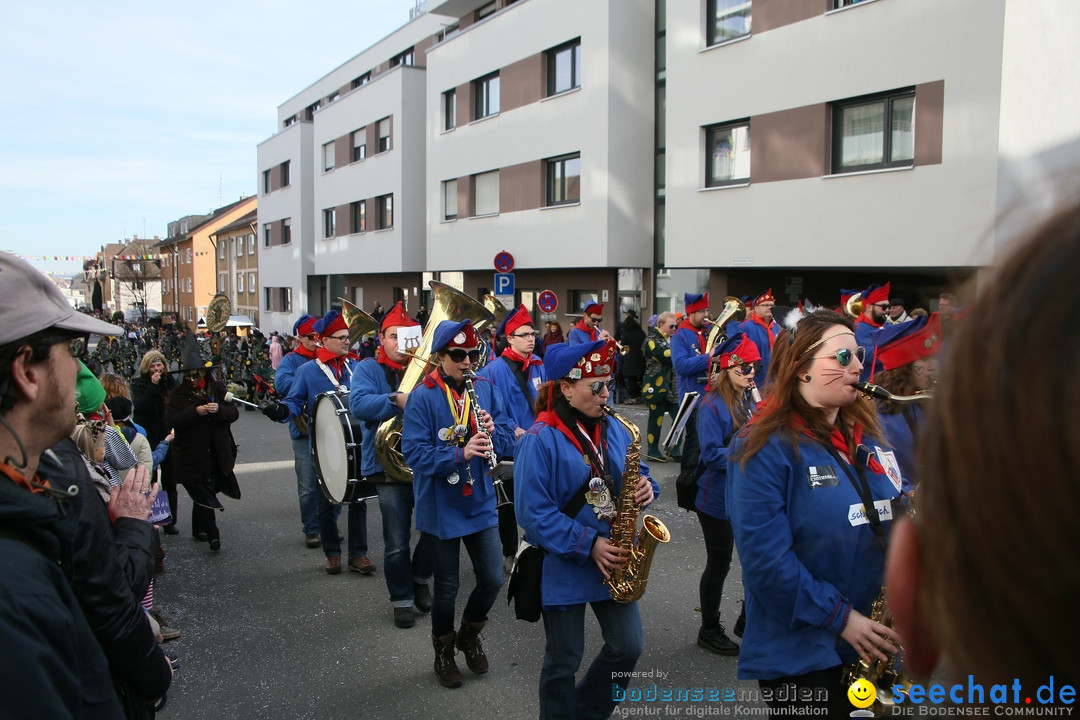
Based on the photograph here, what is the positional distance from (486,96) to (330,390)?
20017mm

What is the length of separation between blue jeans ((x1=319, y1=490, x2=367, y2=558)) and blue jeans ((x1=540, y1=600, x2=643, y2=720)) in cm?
351

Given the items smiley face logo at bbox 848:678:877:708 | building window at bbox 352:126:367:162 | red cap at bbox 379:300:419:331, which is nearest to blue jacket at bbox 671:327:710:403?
red cap at bbox 379:300:419:331

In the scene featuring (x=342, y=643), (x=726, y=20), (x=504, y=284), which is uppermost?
(x=726, y=20)

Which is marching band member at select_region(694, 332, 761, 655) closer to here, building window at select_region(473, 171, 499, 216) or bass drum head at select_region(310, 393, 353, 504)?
bass drum head at select_region(310, 393, 353, 504)

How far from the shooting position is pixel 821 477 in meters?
2.92

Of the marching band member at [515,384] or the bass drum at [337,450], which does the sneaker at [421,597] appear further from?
the marching band member at [515,384]

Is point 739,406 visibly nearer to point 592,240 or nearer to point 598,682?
point 598,682

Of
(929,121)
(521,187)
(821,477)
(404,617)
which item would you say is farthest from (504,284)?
(821,477)

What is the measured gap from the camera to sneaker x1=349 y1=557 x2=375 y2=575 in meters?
6.75

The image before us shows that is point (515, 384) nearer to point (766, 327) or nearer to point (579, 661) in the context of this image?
point (579, 661)

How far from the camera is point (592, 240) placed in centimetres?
2086

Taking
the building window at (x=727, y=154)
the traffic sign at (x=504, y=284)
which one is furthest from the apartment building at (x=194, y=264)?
the building window at (x=727, y=154)

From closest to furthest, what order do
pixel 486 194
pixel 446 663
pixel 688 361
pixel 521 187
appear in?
1. pixel 446 663
2. pixel 688 361
3. pixel 521 187
4. pixel 486 194

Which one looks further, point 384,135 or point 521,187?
point 384,135
